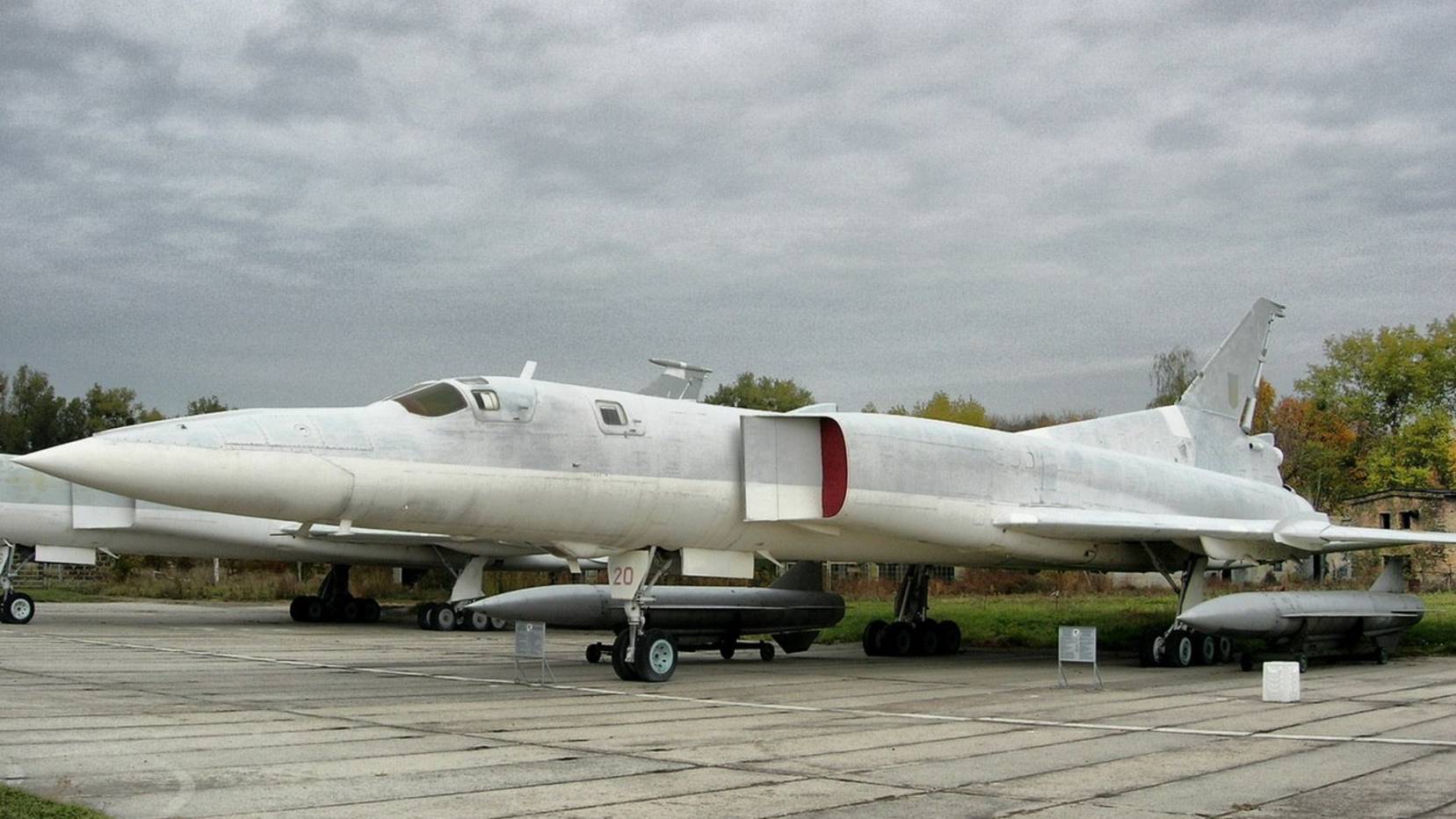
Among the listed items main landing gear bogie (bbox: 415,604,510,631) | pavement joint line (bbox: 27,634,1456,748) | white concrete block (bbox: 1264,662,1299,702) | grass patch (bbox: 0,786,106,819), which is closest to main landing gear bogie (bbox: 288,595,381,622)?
main landing gear bogie (bbox: 415,604,510,631)

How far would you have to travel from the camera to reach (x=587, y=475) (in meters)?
11.1

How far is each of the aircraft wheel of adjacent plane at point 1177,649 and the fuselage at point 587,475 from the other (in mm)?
1223

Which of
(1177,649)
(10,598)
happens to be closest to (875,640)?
(1177,649)

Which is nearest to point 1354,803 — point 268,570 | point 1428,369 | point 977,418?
point 268,570

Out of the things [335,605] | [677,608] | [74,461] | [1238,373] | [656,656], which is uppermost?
[1238,373]

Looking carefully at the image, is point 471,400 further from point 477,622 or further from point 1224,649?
point 477,622

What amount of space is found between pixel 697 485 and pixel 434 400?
103 inches

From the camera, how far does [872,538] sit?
13.4 metres

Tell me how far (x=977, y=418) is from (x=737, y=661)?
40702 millimetres

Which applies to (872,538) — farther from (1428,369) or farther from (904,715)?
(1428,369)

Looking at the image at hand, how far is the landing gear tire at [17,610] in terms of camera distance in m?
20.4

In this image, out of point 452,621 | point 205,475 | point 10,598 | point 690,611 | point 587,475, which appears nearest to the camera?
point 205,475

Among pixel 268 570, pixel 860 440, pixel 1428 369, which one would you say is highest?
pixel 1428 369

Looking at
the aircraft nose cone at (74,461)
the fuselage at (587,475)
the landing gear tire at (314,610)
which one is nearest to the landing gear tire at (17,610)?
the landing gear tire at (314,610)
